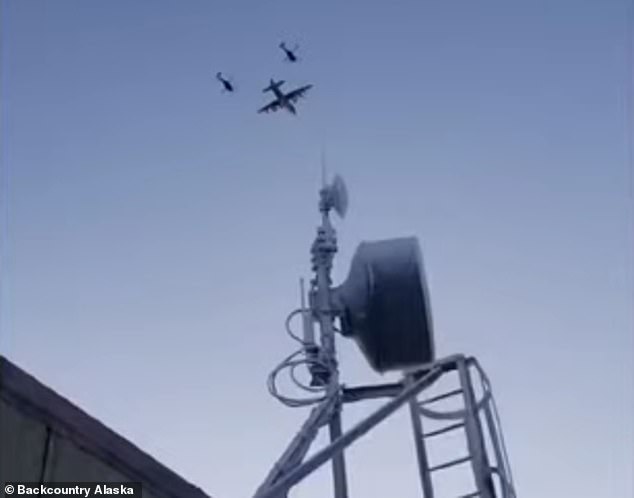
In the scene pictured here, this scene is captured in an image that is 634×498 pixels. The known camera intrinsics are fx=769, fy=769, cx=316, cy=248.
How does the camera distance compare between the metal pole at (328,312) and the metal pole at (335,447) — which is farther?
the metal pole at (328,312)

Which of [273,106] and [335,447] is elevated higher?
[273,106]

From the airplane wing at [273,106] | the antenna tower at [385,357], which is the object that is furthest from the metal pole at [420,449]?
the airplane wing at [273,106]

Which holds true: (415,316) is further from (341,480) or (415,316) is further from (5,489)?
(5,489)

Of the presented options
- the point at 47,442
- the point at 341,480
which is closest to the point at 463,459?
the point at 341,480

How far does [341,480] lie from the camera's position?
5371 millimetres

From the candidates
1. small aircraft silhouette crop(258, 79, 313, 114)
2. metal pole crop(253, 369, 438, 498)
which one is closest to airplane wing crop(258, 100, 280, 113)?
small aircraft silhouette crop(258, 79, 313, 114)

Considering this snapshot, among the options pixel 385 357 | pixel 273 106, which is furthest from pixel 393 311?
pixel 273 106

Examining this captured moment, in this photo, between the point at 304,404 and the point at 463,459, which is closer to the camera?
the point at 463,459

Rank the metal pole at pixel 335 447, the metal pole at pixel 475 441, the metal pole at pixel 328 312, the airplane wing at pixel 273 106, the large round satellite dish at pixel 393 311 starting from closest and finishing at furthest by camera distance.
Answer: the metal pole at pixel 335 447
the metal pole at pixel 475 441
the metal pole at pixel 328 312
the large round satellite dish at pixel 393 311
the airplane wing at pixel 273 106

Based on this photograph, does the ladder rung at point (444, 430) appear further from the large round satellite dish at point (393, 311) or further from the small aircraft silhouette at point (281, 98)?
the small aircraft silhouette at point (281, 98)

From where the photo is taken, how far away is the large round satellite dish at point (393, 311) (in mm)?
5953

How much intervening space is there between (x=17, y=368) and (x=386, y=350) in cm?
391

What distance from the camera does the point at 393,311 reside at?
6.00 metres

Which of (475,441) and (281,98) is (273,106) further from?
(475,441)
